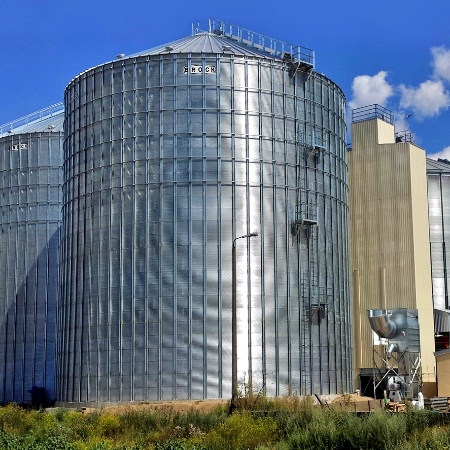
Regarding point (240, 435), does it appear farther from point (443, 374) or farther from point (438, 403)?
point (443, 374)

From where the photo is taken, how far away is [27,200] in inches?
2899

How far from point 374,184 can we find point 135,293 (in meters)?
23.8

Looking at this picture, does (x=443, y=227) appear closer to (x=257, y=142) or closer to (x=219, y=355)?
(x=257, y=142)

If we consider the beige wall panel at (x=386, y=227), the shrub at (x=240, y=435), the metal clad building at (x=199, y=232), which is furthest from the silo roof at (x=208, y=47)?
the shrub at (x=240, y=435)

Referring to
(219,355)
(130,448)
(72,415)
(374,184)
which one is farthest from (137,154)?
(130,448)

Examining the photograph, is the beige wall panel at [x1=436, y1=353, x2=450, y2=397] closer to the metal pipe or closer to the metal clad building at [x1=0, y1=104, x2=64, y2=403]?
the metal pipe

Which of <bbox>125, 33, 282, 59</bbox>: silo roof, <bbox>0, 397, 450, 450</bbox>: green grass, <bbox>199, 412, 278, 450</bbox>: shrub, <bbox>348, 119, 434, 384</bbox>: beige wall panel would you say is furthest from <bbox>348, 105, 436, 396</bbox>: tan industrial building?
<bbox>199, 412, 278, 450</bbox>: shrub

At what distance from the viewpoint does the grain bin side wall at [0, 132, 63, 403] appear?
71875 mm

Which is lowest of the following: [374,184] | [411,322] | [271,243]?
[411,322]

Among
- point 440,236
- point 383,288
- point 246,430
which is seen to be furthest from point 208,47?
point 246,430

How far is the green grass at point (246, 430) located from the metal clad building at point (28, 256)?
30096 millimetres

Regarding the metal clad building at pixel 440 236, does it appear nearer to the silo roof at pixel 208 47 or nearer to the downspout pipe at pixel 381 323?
the downspout pipe at pixel 381 323

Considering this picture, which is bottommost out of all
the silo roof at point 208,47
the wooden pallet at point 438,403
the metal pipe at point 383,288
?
the wooden pallet at point 438,403

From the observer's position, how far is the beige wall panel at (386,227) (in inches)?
2514
